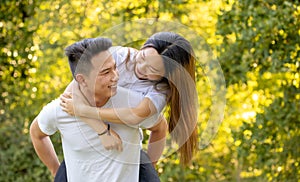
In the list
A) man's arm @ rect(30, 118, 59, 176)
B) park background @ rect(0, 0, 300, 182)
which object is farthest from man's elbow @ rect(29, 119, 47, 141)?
park background @ rect(0, 0, 300, 182)

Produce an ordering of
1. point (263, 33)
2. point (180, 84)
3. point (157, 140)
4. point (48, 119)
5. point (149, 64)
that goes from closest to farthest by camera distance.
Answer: point (149, 64) < point (180, 84) < point (48, 119) < point (157, 140) < point (263, 33)

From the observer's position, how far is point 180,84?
7.12 feet

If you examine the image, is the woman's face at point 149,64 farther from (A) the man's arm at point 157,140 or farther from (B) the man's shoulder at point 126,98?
(A) the man's arm at point 157,140

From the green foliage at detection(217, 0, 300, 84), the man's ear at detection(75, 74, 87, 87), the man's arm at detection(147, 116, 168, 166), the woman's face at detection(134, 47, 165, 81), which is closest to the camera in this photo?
the woman's face at detection(134, 47, 165, 81)

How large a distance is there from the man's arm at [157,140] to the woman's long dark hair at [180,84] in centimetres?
3

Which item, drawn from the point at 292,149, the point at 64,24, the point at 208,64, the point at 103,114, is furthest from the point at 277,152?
the point at 103,114

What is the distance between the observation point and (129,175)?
2299mm

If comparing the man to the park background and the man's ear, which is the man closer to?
the man's ear

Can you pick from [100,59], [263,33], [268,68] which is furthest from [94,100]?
[268,68]

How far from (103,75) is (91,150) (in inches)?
11.4

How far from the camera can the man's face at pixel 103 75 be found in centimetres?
210

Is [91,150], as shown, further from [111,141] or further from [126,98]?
[126,98]

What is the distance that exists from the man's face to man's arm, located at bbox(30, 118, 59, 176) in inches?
12.8

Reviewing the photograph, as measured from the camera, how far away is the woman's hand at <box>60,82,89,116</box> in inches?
86.7
